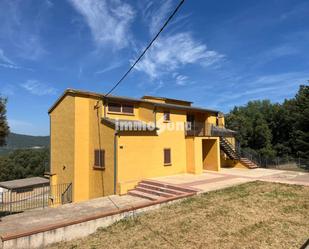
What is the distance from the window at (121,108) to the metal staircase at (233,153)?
9794 mm

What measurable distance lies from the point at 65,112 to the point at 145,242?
13351mm

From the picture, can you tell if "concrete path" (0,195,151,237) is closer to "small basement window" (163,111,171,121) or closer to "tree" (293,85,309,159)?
"small basement window" (163,111,171,121)

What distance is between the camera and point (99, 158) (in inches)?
635

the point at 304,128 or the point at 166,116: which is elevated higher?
the point at 166,116

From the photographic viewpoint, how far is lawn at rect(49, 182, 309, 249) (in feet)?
24.3

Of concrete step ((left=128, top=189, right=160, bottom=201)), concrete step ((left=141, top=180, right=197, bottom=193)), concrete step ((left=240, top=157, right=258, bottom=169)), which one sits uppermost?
concrete step ((left=240, top=157, right=258, bottom=169))

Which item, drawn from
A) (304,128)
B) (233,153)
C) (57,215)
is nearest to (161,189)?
(57,215)

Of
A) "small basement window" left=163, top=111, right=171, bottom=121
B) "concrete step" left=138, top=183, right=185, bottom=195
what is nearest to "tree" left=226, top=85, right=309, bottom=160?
"small basement window" left=163, top=111, right=171, bottom=121

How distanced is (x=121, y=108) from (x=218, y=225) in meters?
12.0

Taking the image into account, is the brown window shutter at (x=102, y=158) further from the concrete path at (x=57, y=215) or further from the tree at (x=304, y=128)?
the tree at (x=304, y=128)

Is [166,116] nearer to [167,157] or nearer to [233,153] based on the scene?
[167,157]

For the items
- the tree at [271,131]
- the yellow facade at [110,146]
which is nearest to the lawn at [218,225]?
the yellow facade at [110,146]

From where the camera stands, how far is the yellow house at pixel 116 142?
49.6 ft

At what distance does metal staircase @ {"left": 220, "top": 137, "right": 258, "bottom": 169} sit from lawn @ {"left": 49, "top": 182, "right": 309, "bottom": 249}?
10.8m
